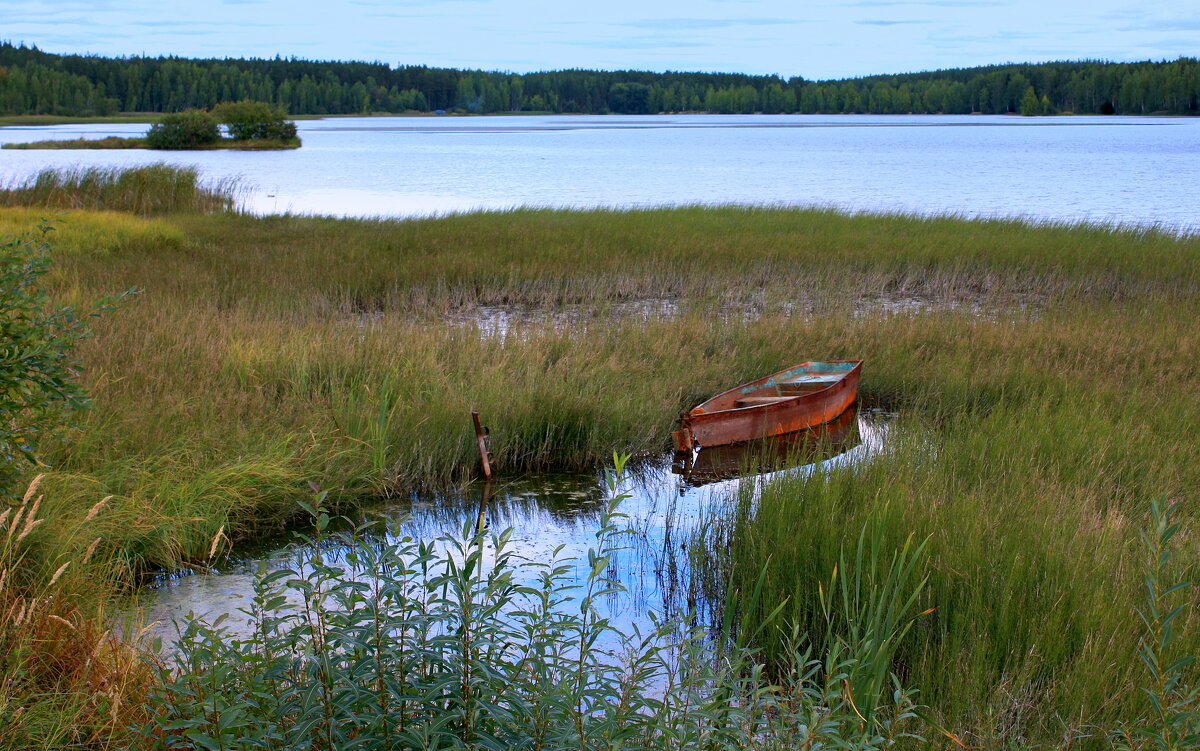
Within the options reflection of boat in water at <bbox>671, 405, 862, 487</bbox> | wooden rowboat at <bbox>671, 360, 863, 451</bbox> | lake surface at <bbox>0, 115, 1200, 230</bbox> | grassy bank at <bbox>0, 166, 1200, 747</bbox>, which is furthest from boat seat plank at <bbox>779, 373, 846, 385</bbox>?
lake surface at <bbox>0, 115, 1200, 230</bbox>

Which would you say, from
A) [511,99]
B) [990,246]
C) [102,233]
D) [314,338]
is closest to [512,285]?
[314,338]

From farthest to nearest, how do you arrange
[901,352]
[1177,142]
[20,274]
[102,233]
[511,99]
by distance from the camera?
[511,99], [1177,142], [102,233], [901,352], [20,274]

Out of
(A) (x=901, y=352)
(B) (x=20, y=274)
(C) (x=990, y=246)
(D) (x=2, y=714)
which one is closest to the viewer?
(D) (x=2, y=714)

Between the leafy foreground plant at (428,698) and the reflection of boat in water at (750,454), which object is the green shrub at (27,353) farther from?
the reflection of boat in water at (750,454)

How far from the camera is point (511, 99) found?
598ft

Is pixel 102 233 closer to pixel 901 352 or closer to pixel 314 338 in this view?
pixel 314 338

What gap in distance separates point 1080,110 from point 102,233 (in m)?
156

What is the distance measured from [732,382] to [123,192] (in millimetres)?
18260

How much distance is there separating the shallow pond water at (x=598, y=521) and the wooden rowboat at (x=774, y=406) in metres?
0.18

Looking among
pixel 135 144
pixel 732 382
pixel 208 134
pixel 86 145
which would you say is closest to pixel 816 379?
pixel 732 382

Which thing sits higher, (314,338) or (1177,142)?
(1177,142)

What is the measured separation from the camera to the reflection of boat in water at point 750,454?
8.09 meters

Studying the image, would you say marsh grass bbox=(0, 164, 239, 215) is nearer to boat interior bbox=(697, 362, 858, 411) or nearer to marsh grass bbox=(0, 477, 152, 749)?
boat interior bbox=(697, 362, 858, 411)

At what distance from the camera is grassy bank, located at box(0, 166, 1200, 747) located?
4.50m
